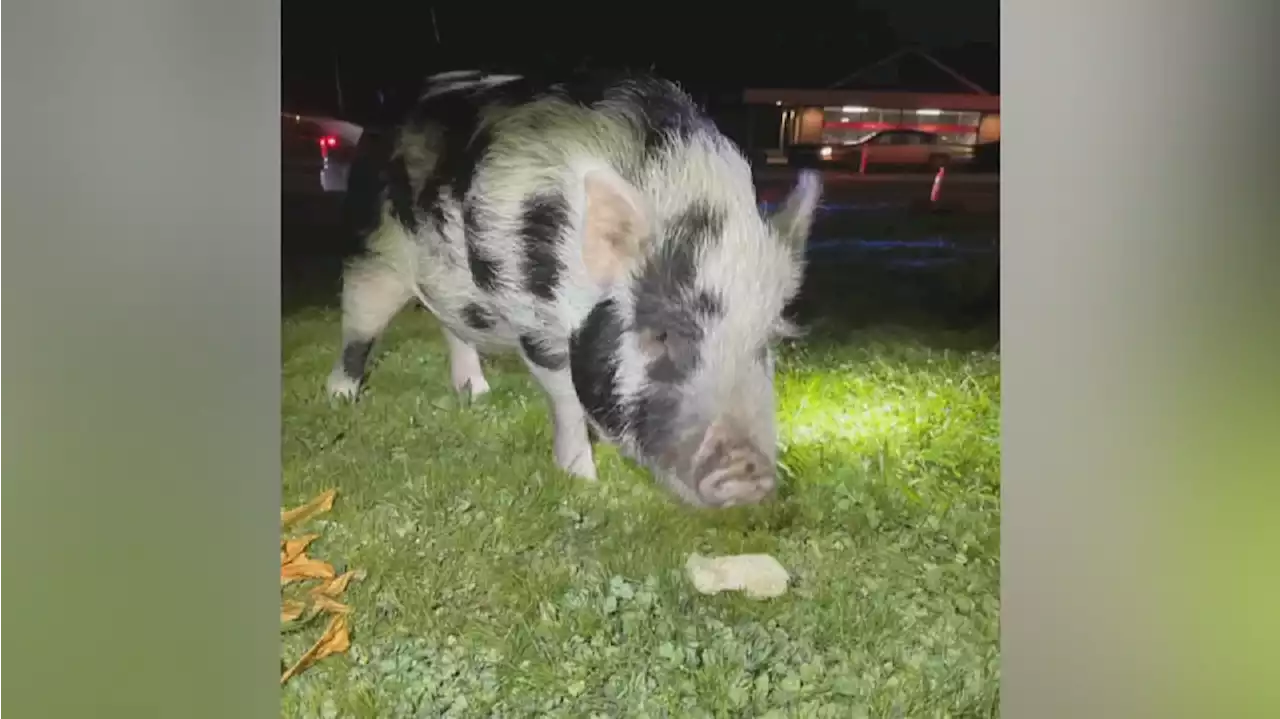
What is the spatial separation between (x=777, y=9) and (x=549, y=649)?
2.56ft

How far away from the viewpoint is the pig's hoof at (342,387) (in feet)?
4.38

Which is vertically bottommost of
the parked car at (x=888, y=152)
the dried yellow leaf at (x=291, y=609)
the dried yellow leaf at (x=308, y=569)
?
the dried yellow leaf at (x=291, y=609)

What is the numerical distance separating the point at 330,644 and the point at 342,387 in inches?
11.6

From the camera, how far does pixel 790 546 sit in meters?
1.33

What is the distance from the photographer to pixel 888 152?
1.34 metres

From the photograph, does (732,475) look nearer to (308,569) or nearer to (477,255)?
(477,255)

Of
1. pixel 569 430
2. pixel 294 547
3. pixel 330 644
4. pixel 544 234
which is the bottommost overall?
pixel 330 644

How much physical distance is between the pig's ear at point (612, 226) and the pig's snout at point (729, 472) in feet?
0.73
